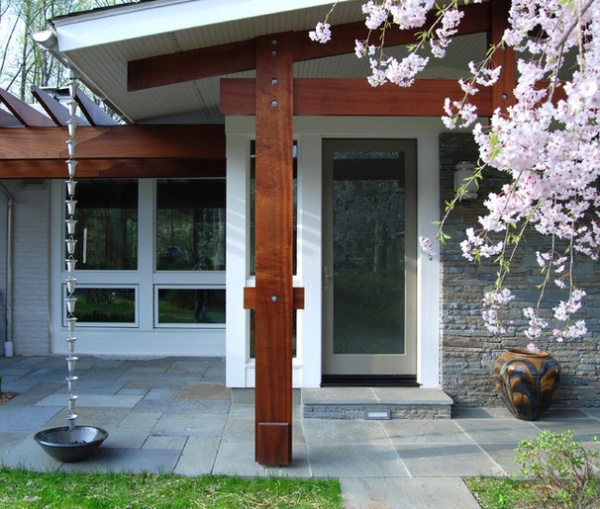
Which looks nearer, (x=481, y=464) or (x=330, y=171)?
(x=481, y=464)

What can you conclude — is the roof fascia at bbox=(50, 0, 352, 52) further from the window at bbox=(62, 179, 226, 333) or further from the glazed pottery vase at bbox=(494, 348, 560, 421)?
the window at bbox=(62, 179, 226, 333)

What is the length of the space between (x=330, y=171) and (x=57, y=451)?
305 cm

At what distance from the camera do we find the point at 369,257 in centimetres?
484

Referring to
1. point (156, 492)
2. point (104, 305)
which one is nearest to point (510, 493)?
point (156, 492)

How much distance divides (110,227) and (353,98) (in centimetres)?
476

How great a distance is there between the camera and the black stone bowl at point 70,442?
338cm

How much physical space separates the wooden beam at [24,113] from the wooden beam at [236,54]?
60.2 inches

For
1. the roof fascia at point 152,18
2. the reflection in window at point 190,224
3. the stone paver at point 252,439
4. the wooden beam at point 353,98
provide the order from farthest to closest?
the reflection in window at point 190,224
the wooden beam at point 353,98
the stone paver at point 252,439
the roof fascia at point 152,18

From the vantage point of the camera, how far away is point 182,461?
11.6 feet

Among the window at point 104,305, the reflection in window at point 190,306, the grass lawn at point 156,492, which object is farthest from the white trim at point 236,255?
the window at point 104,305

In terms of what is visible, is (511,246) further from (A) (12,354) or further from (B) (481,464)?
(A) (12,354)

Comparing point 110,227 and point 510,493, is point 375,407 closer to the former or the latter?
point 510,493

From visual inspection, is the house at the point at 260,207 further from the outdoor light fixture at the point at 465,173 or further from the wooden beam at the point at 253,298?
the outdoor light fixture at the point at 465,173

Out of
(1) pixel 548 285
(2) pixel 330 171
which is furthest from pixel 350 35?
(1) pixel 548 285
